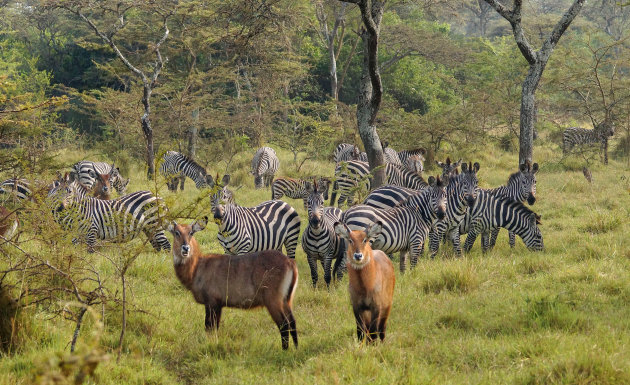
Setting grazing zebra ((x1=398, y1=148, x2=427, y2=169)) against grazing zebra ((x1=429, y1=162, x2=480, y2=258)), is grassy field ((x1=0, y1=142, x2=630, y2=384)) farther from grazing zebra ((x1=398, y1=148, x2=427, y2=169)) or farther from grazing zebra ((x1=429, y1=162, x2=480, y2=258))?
grazing zebra ((x1=398, y1=148, x2=427, y2=169))

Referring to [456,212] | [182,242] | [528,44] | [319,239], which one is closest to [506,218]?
[456,212]

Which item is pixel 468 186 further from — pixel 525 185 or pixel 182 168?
pixel 182 168

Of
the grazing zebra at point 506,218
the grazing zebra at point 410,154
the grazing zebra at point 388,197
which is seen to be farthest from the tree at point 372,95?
the grazing zebra at point 410,154

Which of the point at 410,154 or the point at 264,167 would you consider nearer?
the point at 410,154

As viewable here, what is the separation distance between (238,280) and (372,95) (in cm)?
708

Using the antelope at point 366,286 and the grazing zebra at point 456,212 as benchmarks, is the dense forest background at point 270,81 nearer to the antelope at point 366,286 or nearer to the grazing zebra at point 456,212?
the grazing zebra at point 456,212

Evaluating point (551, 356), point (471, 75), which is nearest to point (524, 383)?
point (551, 356)

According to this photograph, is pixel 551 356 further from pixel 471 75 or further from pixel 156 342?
pixel 471 75

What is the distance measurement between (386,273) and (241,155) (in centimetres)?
1781

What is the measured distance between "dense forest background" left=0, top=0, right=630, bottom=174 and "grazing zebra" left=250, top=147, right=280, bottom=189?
9.56ft

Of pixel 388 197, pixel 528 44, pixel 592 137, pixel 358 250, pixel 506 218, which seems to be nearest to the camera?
pixel 358 250

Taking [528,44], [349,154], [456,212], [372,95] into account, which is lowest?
[456,212]

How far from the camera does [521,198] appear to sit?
11023 millimetres

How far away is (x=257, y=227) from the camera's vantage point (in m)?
8.52
